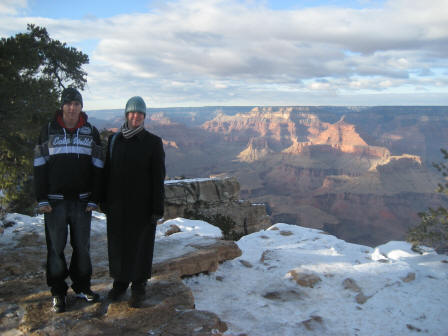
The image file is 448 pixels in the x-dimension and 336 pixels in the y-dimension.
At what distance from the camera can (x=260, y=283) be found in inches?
232

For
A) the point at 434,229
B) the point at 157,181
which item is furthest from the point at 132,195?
the point at 434,229

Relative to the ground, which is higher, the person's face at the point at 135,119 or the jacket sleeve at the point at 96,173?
the person's face at the point at 135,119

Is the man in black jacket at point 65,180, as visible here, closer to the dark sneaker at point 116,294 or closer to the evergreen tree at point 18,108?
the dark sneaker at point 116,294

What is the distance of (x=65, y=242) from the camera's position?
3.43 metres

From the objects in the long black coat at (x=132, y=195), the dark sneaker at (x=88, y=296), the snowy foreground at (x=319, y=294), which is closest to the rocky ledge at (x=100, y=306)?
the dark sneaker at (x=88, y=296)

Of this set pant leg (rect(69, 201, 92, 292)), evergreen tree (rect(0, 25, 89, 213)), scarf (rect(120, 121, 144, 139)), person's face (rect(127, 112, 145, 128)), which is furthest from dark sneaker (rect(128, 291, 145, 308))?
evergreen tree (rect(0, 25, 89, 213))

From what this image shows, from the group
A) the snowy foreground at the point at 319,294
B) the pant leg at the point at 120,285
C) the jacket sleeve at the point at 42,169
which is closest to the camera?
the jacket sleeve at the point at 42,169

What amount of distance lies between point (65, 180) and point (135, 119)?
37.2 inches

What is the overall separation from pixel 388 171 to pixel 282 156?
47.7 metres

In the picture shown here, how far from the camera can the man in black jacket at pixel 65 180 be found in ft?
10.8

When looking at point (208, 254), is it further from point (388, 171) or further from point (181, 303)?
point (388, 171)

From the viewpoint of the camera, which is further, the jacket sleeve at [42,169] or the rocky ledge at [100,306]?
the jacket sleeve at [42,169]

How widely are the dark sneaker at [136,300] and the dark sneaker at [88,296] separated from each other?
0.41m

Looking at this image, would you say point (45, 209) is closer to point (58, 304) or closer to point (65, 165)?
point (65, 165)
